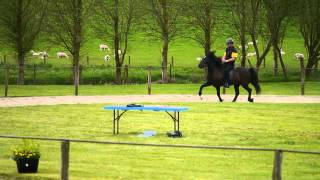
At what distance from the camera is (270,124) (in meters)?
24.0

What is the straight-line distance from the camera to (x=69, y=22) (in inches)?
2061

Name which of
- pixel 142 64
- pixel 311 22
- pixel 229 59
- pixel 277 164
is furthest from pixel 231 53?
pixel 142 64

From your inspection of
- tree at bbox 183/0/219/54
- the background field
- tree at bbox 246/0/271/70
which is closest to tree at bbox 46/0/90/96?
the background field

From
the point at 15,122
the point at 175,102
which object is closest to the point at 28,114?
the point at 15,122

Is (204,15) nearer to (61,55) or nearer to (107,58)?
(107,58)

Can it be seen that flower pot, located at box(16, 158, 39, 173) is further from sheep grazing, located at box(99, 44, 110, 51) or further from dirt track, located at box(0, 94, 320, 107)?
sheep grazing, located at box(99, 44, 110, 51)

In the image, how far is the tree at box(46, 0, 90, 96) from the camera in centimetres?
5125

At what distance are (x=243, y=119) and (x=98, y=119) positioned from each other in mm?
4880

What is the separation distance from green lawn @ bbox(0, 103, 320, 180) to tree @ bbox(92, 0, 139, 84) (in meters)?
23.4

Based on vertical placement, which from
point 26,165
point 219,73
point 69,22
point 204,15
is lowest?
point 26,165

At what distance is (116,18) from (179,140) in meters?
33.2

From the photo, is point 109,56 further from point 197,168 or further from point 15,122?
point 197,168

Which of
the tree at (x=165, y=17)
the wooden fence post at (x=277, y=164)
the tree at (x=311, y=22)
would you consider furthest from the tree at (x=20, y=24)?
the wooden fence post at (x=277, y=164)

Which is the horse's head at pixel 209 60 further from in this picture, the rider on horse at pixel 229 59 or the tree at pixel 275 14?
the tree at pixel 275 14
